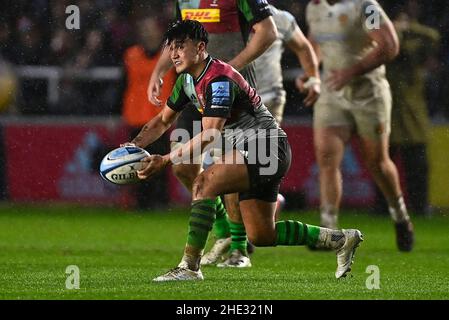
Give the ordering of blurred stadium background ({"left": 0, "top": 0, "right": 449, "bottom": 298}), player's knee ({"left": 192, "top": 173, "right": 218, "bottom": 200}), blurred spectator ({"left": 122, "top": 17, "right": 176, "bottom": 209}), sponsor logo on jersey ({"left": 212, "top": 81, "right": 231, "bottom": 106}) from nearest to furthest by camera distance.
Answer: sponsor logo on jersey ({"left": 212, "top": 81, "right": 231, "bottom": 106})
player's knee ({"left": 192, "top": 173, "right": 218, "bottom": 200})
blurred stadium background ({"left": 0, "top": 0, "right": 449, "bottom": 298})
blurred spectator ({"left": 122, "top": 17, "right": 176, "bottom": 209})

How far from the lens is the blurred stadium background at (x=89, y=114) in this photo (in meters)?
13.9

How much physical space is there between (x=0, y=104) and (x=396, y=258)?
5789mm

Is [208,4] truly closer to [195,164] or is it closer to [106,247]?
[195,164]

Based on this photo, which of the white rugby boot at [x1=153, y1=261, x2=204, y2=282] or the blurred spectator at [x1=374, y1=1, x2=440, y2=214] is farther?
the blurred spectator at [x1=374, y1=1, x2=440, y2=214]

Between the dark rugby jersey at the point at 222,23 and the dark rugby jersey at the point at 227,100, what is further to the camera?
the dark rugby jersey at the point at 222,23

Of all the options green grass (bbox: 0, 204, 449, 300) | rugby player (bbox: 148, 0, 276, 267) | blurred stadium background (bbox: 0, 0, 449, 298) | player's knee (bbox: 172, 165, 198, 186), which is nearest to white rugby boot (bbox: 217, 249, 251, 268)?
rugby player (bbox: 148, 0, 276, 267)

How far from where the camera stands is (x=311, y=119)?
46.4 feet

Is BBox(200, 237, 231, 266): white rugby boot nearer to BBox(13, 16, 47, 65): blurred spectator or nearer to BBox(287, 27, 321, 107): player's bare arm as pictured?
BBox(287, 27, 321, 107): player's bare arm

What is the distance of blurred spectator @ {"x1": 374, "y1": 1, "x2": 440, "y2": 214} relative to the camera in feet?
42.5

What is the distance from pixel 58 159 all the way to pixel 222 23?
5261 millimetres

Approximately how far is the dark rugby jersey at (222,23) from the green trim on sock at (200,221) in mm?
1862

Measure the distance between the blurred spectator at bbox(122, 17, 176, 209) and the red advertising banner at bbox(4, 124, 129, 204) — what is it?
19 cm

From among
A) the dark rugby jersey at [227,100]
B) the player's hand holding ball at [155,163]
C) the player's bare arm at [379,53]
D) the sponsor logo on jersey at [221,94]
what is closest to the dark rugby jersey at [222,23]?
the dark rugby jersey at [227,100]

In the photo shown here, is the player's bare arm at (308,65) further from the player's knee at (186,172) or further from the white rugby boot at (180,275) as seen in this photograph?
the white rugby boot at (180,275)
